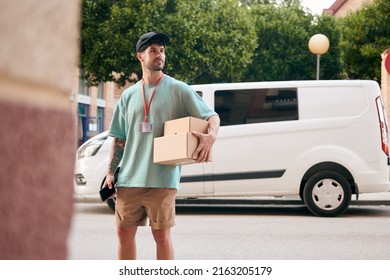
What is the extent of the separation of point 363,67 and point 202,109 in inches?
685

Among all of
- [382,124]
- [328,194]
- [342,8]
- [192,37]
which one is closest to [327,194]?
[328,194]

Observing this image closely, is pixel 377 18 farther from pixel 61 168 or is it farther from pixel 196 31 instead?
pixel 61 168

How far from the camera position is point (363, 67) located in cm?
2028

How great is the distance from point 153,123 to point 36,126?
10.4ft

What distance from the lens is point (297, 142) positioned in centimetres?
854

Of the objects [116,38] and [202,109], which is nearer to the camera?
[202,109]

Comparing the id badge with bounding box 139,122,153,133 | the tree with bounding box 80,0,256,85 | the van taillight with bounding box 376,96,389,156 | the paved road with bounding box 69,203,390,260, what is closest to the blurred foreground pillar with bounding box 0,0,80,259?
the id badge with bounding box 139,122,153,133

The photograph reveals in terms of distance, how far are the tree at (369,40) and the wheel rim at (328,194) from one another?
37.3 feet

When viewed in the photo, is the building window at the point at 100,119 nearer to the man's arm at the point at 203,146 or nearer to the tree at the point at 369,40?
the tree at the point at 369,40

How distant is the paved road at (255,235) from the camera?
5.95m

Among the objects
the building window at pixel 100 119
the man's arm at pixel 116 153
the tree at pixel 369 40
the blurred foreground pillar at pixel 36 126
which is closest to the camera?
the blurred foreground pillar at pixel 36 126

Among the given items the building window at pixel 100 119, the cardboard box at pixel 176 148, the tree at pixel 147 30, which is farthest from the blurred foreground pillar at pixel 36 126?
the building window at pixel 100 119

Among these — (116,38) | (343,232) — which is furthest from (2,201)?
(116,38)

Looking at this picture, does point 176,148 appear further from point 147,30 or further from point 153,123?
point 147,30
